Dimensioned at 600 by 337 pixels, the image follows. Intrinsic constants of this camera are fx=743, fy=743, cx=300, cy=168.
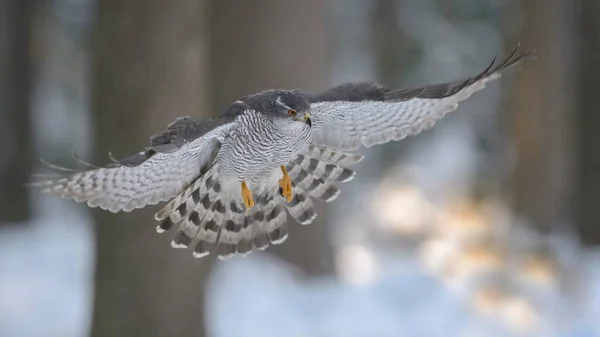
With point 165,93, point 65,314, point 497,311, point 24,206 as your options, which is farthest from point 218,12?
point 24,206

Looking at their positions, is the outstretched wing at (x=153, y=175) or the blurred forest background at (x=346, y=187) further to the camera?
the blurred forest background at (x=346, y=187)

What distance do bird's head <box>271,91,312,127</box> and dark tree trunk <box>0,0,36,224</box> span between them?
1013 centimetres

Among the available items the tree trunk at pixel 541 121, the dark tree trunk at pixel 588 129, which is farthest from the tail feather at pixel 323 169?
the dark tree trunk at pixel 588 129

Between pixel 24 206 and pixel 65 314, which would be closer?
pixel 65 314

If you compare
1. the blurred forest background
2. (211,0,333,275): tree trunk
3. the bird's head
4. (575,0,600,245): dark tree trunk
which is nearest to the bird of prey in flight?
the bird's head

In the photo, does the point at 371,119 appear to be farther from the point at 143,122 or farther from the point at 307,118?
the point at 143,122

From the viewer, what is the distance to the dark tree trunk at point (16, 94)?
1297 cm

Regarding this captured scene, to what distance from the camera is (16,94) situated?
1304cm

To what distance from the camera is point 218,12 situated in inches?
271

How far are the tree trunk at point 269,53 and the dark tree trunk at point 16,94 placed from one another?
23.4 feet

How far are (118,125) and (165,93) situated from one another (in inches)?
16.2

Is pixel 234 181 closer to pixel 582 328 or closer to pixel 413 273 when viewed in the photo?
pixel 582 328

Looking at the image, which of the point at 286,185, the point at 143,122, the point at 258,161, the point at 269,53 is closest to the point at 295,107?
the point at 258,161

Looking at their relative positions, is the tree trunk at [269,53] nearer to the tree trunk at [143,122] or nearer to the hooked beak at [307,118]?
the tree trunk at [143,122]
